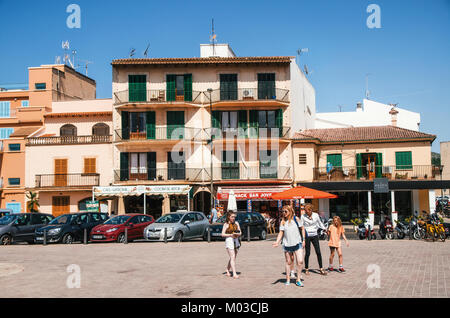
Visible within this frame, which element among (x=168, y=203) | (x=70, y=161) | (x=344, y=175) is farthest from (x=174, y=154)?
(x=344, y=175)

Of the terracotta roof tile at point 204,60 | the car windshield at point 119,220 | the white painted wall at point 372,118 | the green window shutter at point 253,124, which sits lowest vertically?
the car windshield at point 119,220

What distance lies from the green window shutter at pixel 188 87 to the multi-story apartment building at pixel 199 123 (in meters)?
0.08

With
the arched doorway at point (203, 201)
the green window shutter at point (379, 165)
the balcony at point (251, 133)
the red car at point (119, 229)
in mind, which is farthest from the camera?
the arched doorway at point (203, 201)

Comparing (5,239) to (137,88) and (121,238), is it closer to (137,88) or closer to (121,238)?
(121,238)

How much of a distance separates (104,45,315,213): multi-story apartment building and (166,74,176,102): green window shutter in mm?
76

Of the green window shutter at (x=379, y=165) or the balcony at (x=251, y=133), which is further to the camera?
the balcony at (x=251, y=133)

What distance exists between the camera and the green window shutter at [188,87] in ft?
122

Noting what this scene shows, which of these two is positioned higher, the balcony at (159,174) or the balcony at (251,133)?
the balcony at (251,133)

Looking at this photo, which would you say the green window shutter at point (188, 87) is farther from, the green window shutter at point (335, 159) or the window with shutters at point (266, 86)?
the green window shutter at point (335, 159)

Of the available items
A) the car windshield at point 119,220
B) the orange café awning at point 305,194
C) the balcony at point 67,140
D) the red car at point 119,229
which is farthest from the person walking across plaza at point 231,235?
the balcony at point 67,140

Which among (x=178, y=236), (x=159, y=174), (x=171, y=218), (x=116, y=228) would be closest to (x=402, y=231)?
(x=178, y=236)

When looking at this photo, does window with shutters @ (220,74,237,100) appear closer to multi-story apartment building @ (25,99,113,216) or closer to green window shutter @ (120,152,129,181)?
green window shutter @ (120,152,129,181)

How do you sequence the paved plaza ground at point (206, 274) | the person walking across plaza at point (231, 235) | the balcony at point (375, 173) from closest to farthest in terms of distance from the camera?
1. the paved plaza ground at point (206, 274)
2. the person walking across plaza at point (231, 235)
3. the balcony at point (375, 173)
